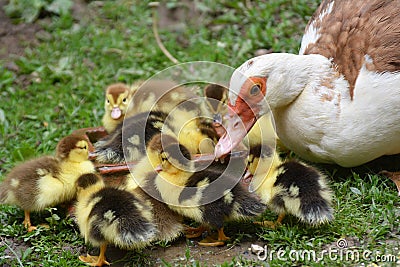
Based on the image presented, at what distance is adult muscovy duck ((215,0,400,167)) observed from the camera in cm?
367

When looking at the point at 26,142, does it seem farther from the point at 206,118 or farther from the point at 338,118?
the point at 338,118

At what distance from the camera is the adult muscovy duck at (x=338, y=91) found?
3.67 meters

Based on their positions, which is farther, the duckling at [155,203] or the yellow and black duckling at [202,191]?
the duckling at [155,203]

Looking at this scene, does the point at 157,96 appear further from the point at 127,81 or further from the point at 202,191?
the point at 202,191

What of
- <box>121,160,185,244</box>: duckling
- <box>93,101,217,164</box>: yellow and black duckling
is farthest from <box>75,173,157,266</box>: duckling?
<box>93,101,217,164</box>: yellow and black duckling

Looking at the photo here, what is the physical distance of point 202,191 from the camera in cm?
355

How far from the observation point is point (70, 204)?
401cm

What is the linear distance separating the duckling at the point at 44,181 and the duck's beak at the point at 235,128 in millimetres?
823

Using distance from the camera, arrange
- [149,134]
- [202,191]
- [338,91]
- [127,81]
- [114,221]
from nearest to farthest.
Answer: [114,221] < [202,191] < [338,91] < [149,134] < [127,81]

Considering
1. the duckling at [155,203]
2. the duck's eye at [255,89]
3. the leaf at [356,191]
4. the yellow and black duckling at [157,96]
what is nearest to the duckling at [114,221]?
the duckling at [155,203]

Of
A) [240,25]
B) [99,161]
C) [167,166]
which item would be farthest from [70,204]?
[240,25]

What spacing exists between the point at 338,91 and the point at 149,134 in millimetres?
1160

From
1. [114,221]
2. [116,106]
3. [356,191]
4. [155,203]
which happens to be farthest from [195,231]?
[116,106]

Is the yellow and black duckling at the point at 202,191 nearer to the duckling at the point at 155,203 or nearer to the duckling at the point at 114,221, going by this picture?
the duckling at the point at 155,203
